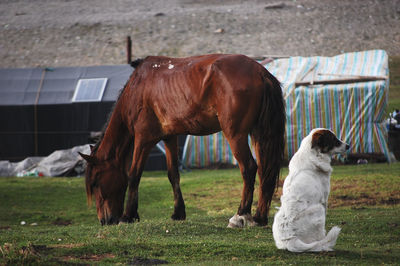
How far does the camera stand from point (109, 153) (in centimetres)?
1102

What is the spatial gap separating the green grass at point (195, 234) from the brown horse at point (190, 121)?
65cm

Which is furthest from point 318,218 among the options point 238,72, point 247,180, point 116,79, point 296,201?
point 116,79

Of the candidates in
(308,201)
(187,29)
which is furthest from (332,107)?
(187,29)

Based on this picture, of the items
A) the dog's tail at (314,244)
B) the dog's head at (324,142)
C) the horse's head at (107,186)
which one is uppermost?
the dog's head at (324,142)

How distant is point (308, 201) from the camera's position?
6840mm

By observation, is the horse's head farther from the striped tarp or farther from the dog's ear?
the striped tarp

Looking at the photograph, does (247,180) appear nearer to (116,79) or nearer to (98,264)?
(98,264)

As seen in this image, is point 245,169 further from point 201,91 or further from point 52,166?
point 52,166

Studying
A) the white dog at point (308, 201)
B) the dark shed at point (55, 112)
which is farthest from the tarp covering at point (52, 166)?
the white dog at point (308, 201)

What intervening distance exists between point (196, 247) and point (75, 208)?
30.0ft

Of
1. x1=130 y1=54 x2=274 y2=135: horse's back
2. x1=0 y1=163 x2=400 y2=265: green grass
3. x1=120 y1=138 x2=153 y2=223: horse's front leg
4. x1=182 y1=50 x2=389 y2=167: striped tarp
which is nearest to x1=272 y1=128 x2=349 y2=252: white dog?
x1=0 y1=163 x2=400 y2=265: green grass

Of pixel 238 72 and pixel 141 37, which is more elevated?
pixel 238 72

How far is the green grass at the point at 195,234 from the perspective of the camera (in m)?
6.86

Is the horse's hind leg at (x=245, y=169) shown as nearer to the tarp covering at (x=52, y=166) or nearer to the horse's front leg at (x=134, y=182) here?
the horse's front leg at (x=134, y=182)
